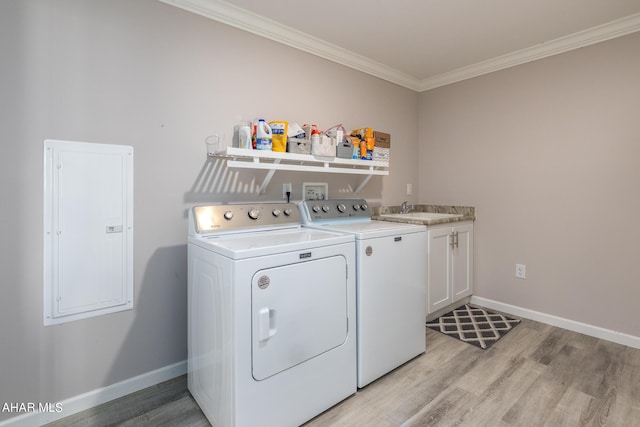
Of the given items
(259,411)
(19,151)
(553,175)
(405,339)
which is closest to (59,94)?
(19,151)

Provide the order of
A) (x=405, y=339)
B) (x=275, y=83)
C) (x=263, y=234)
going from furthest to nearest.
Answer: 1. (x=275, y=83)
2. (x=405, y=339)
3. (x=263, y=234)

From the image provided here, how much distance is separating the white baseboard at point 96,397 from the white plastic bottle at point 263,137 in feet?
4.46

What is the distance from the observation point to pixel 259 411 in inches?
54.4

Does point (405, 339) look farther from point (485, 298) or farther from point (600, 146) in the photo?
point (600, 146)

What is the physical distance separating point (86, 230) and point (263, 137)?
1027 millimetres

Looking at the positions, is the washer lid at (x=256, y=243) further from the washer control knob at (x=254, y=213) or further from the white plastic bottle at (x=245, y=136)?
the white plastic bottle at (x=245, y=136)

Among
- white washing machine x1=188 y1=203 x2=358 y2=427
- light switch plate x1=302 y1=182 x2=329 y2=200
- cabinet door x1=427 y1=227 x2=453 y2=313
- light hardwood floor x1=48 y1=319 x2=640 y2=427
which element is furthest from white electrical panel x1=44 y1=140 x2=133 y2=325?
cabinet door x1=427 y1=227 x2=453 y2=313

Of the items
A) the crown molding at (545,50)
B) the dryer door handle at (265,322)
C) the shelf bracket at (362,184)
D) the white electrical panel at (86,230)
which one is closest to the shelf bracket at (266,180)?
the white electrical panel at (86,230)

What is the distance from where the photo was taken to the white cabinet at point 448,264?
2.60 m

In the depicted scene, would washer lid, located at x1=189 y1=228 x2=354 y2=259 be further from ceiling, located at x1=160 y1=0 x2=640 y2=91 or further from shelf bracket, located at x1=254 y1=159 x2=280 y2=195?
ceiling, located at x1=160 y1=0 x2=640 y2=91

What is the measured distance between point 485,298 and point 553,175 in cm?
120

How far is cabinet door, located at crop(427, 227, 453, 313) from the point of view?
2.59 m

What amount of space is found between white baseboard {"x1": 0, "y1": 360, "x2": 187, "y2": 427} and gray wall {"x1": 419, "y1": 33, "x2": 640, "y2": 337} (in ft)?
8.66

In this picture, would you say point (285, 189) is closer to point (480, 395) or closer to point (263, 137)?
point (263, 137)
